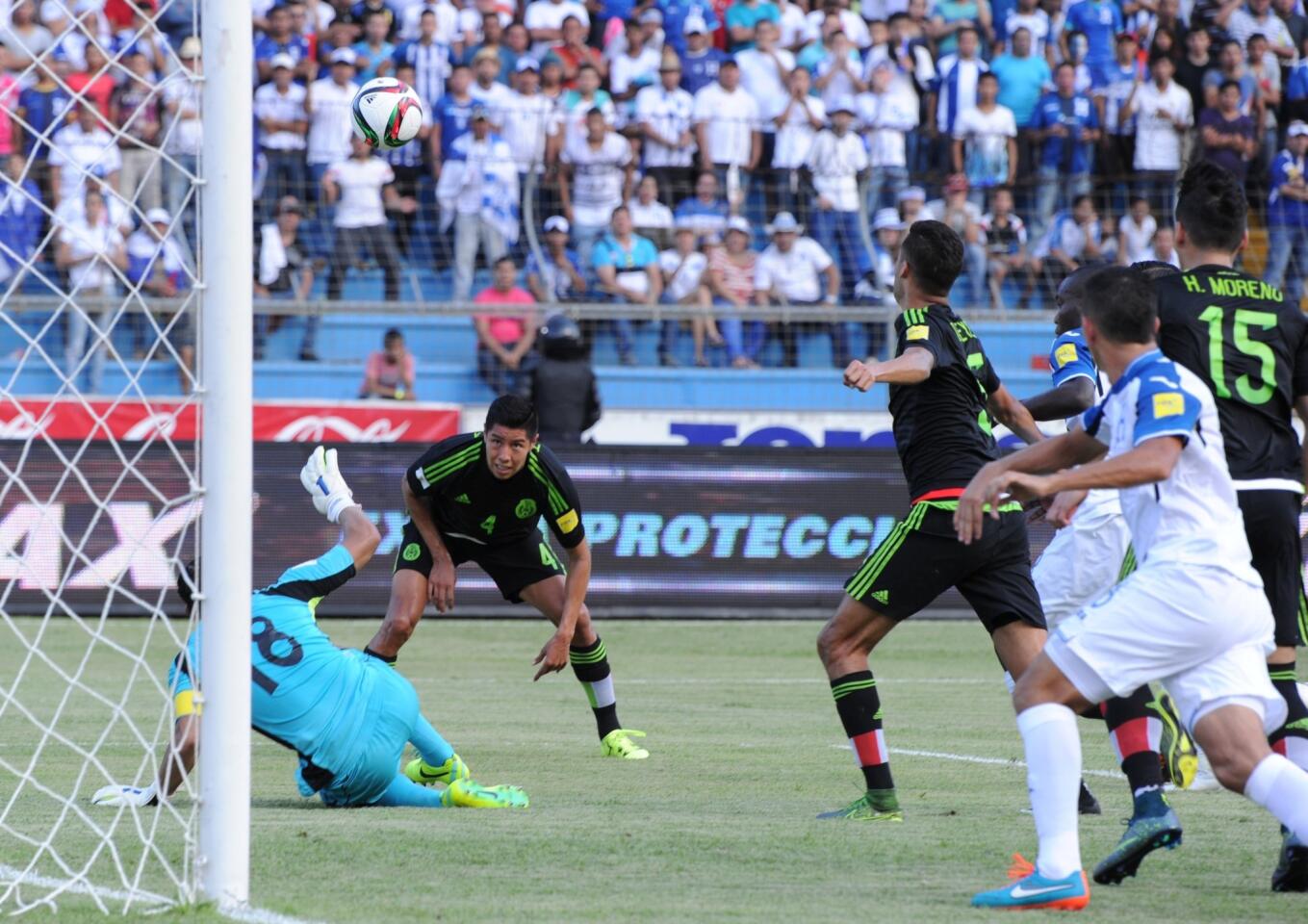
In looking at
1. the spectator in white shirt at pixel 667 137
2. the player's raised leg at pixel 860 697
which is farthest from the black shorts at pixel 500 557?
the spectator in white shirt at pixel 667 137

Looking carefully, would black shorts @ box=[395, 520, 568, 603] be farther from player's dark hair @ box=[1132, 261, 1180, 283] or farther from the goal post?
the goal post

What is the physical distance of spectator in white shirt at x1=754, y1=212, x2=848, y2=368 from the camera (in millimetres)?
18891

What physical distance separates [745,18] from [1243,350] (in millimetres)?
15440

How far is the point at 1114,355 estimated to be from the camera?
17.0 feet

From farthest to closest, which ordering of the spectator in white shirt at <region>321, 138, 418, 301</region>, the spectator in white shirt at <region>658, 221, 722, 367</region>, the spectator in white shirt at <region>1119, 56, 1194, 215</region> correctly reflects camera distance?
the spectator in white shirt at <region>1119, 56, 1194, 215</region>, the spectator in white shirt at <region>658, 221, 722, 367</region>, the spectator in white shirt at <region>321, 138, 418, 301</region>

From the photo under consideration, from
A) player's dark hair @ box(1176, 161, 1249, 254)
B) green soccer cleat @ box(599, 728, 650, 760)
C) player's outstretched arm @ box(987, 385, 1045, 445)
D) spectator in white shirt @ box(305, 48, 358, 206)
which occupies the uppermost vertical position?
spectator in white shirt @ box(305, 48, 358, 206)

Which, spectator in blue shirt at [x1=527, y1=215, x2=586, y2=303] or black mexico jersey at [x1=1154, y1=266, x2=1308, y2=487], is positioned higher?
black mexico jersey at [x1=1154, y1=266, x2=1308, y2=487]

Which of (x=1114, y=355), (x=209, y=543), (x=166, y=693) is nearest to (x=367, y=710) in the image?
(x=166, y=693)

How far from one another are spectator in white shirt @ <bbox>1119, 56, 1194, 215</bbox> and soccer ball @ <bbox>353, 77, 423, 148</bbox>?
10853 mm

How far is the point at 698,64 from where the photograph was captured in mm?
20016

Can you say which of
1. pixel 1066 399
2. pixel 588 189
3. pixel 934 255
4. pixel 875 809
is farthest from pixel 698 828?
pixel 588 189

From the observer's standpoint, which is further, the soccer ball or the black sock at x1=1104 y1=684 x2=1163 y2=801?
the soccer ball

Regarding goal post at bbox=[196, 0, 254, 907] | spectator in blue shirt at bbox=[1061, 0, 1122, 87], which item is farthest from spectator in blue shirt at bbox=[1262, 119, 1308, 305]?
goal post at bbox=[196, 0, 254, 907]

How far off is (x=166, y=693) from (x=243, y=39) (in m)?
1.86
